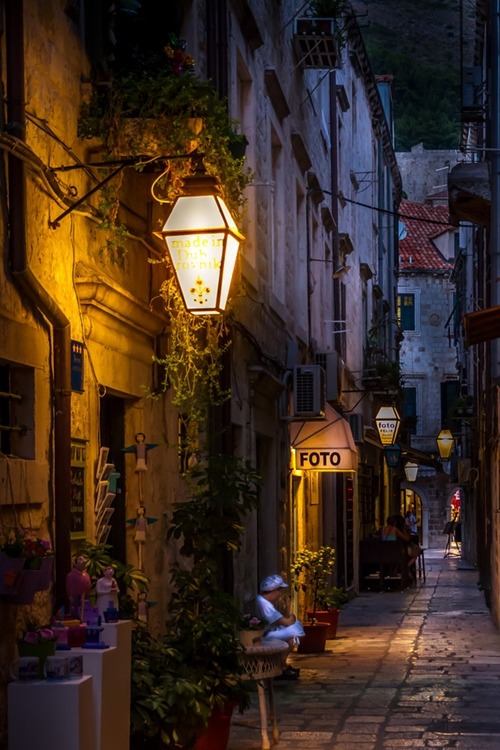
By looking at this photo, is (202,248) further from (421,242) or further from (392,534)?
(421,242)

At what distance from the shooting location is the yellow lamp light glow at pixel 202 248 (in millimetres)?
→ 8578

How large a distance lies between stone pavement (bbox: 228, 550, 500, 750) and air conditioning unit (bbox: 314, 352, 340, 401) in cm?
A: 349

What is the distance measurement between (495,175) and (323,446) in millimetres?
4362

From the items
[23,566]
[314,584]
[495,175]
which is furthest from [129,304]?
[495,175]

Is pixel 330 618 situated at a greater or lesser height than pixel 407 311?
lesser

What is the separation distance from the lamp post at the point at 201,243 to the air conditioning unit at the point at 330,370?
11.9 metres

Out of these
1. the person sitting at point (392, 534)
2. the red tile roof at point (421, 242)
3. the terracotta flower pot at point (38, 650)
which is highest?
the red tile roof at point (421, 242)

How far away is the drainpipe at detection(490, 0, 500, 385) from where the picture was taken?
17203 millimetres

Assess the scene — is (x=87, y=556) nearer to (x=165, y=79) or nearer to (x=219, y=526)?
(x=219, y=526)

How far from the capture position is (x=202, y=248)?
862 cm

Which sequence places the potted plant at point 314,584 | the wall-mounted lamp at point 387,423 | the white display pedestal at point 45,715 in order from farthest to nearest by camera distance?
the wall-mounted lamp at point 387,423, the potted plant at point 314,584, the white display pedestal at point 45,715

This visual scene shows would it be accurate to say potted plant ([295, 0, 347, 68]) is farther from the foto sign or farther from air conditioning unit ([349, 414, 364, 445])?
air conditioning unit ([349, 414, 364, 445])

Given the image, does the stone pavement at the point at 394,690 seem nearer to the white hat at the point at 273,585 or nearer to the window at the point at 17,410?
the white hat at the point at 273,585

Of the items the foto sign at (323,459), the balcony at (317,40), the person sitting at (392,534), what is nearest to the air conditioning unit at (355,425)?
the person sitting at (392,534)
